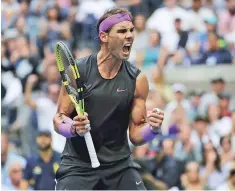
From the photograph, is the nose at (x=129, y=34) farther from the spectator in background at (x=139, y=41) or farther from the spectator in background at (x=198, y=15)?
the spectator in background at (x=198, y=15)

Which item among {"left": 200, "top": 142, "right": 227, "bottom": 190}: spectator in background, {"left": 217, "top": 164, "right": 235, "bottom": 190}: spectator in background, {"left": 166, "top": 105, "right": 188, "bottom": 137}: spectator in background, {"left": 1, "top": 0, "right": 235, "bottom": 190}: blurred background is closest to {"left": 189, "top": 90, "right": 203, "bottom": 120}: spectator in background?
{"left": 1, "top": 0, "right": 235, "bottom": 190}: blurred background

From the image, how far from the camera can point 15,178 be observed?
37.1 feet

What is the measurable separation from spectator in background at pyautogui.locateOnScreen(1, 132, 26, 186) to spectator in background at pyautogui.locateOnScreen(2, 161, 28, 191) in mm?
66

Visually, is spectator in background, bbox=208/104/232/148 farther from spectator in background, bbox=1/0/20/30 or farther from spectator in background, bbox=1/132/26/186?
spectator in background, bbox=1/0/20/30

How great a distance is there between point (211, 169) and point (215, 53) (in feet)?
11.5

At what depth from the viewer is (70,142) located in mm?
7477

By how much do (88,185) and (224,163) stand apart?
4.96 m

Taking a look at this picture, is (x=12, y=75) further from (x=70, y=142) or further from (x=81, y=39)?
(x=70, y=142)

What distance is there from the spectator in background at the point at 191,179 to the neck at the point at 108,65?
435cm

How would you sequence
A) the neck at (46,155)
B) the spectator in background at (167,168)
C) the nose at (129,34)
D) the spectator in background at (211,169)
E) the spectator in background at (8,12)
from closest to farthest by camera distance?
the nose at (129,34)
the neck at (46,155)
the spectator in background at (167,168)
the spectator in background at (211,169)
the spectator in background at (8,12)

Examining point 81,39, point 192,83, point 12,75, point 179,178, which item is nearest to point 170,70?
point 192,83

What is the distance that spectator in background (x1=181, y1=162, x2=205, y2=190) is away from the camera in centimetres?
1155

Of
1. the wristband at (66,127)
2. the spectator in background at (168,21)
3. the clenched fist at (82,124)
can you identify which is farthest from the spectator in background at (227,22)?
the clenched fist at (82,124)

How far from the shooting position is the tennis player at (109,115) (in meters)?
7.37
